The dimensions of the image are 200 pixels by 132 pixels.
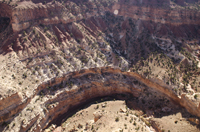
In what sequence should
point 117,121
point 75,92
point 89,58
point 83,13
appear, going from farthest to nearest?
point 83,13 < point 89,58 < point 75,92 < point 117,121

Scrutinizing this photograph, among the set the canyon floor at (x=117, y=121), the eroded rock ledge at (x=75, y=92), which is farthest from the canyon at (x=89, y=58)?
the canyon floor at (x=117, y=121)

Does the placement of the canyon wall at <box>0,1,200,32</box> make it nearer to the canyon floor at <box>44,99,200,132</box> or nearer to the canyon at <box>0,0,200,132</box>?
the canyon at <box>0,0,200,132</box>

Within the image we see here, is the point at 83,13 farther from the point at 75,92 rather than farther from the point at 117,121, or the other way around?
the point at 117,121

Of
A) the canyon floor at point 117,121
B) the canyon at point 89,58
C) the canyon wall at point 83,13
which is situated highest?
the canyon wall at point 83,13

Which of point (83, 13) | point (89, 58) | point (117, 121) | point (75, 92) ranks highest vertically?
point (83, 13)

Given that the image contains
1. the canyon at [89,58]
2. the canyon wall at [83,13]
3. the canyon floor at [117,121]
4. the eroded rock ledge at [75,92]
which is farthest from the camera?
the canyon wall at [83,13]

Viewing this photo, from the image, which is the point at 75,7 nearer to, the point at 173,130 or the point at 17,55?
the point at 17,55

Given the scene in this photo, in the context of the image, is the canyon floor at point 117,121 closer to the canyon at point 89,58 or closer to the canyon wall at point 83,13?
the canyon at point 89,58

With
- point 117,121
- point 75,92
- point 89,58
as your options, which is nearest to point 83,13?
point 89,58
